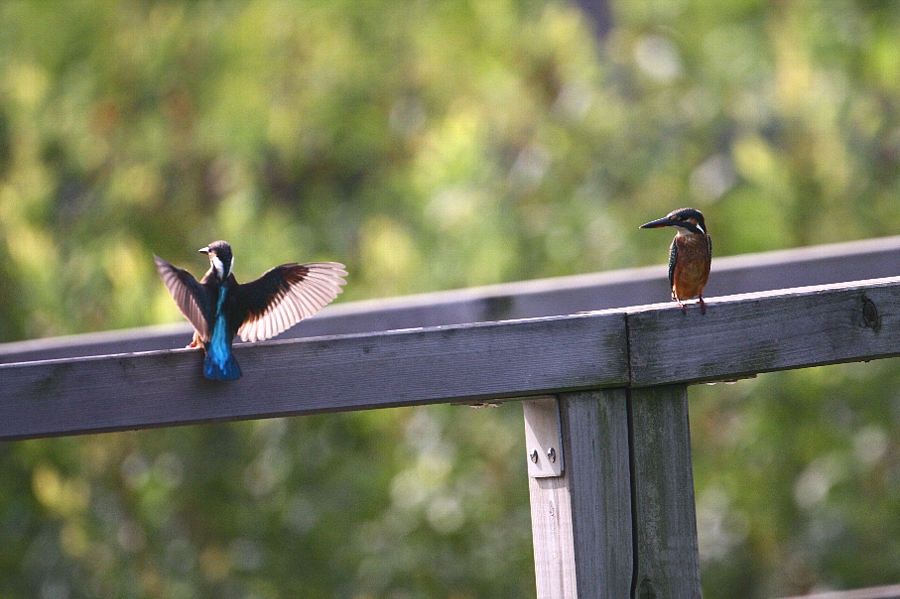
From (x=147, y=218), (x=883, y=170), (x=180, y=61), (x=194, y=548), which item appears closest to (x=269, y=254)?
(x=147, y=218)

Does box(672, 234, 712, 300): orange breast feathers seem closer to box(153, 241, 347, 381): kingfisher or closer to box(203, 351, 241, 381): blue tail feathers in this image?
box(153, 241, 347, 381): kingfisher

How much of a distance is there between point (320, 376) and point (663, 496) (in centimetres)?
51

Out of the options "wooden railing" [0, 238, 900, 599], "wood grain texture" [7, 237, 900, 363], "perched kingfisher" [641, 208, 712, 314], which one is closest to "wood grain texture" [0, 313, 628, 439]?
"wooden railing" [0, 238, 900, 599]

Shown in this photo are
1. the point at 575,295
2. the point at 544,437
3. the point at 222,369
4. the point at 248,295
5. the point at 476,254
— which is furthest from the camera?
the point at 476,254

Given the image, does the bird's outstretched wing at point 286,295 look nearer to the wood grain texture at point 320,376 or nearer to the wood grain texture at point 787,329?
the wood grain texture at point 320,376

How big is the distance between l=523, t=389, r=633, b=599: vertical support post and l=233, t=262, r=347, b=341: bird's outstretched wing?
0.46 meters

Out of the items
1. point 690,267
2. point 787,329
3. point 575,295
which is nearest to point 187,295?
point 787,329

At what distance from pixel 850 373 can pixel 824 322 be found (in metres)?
2.19

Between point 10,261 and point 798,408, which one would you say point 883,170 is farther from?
point 10,261

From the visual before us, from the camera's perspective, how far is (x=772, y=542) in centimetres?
351

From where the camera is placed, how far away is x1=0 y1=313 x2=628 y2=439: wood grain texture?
1285 millimetres

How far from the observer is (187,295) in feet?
4.67

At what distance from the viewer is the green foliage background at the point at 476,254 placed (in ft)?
11.0

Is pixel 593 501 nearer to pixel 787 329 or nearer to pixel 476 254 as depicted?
pixel 787 329
